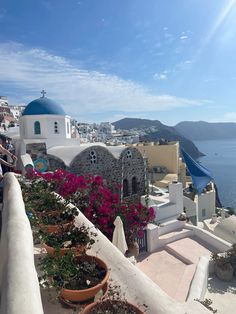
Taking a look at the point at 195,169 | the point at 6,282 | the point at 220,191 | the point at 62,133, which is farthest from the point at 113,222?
the point at 220,191

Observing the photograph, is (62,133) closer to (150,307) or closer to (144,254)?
(144,254)

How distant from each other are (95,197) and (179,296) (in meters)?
2.78

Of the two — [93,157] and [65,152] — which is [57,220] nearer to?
[65,152]

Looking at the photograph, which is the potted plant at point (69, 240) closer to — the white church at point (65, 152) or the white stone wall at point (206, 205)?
the white church at point (65, 152)

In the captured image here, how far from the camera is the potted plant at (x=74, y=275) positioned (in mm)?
2426

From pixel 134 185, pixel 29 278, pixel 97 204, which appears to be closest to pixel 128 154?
pixel 134 185

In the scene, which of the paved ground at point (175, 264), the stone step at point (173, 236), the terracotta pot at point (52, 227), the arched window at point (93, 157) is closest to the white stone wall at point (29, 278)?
the terracotta pot at point (52, 227)

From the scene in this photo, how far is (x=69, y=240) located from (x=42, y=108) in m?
13.9

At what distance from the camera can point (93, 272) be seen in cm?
272

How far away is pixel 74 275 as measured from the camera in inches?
103

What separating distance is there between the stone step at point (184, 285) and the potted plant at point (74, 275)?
3796 mm

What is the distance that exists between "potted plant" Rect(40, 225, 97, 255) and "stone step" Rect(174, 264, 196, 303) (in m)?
3.44

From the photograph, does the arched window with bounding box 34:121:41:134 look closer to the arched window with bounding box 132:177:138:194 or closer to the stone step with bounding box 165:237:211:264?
the arched window with bounding box 132:177:138:194

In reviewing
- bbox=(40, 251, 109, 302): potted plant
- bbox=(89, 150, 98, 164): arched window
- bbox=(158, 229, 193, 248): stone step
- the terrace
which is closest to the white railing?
the terrace
